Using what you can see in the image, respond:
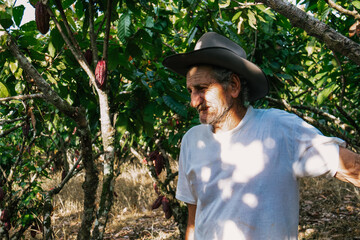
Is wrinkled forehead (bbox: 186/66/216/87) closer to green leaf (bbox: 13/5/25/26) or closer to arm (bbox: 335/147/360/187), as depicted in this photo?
arm (bbox: 335/147/360/187)

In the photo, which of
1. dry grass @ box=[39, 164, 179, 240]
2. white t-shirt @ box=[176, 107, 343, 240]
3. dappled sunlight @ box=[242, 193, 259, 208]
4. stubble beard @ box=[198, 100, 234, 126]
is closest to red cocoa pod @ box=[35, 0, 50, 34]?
stubble beard @ box=[198, 100, 234, 126]

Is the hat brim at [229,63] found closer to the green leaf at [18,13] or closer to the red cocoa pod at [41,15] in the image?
the red cocoa pod at [41,15]

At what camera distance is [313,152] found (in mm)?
1252

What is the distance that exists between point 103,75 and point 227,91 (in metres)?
0.56

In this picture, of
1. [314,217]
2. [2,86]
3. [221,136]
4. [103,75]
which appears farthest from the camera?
[314,217]

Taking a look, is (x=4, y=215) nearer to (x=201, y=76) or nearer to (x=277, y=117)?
(x=201, y=76)

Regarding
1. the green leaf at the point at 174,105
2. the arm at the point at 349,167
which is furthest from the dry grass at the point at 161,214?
the arm at the point at 349,167

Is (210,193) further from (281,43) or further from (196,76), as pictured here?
(281,43)

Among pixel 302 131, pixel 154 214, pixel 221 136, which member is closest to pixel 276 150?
pixel 302 131

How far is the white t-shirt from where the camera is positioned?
50.7 inches

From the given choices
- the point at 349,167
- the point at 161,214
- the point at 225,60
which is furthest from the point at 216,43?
the point at 161,214

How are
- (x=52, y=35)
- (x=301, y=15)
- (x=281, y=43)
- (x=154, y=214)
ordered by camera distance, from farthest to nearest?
(x=154, y=214) → (x=281, y=43) → (x=52, y=35) → (x=301, y=15)

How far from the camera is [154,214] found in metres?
5.34

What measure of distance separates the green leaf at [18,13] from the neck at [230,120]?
1.21 m
